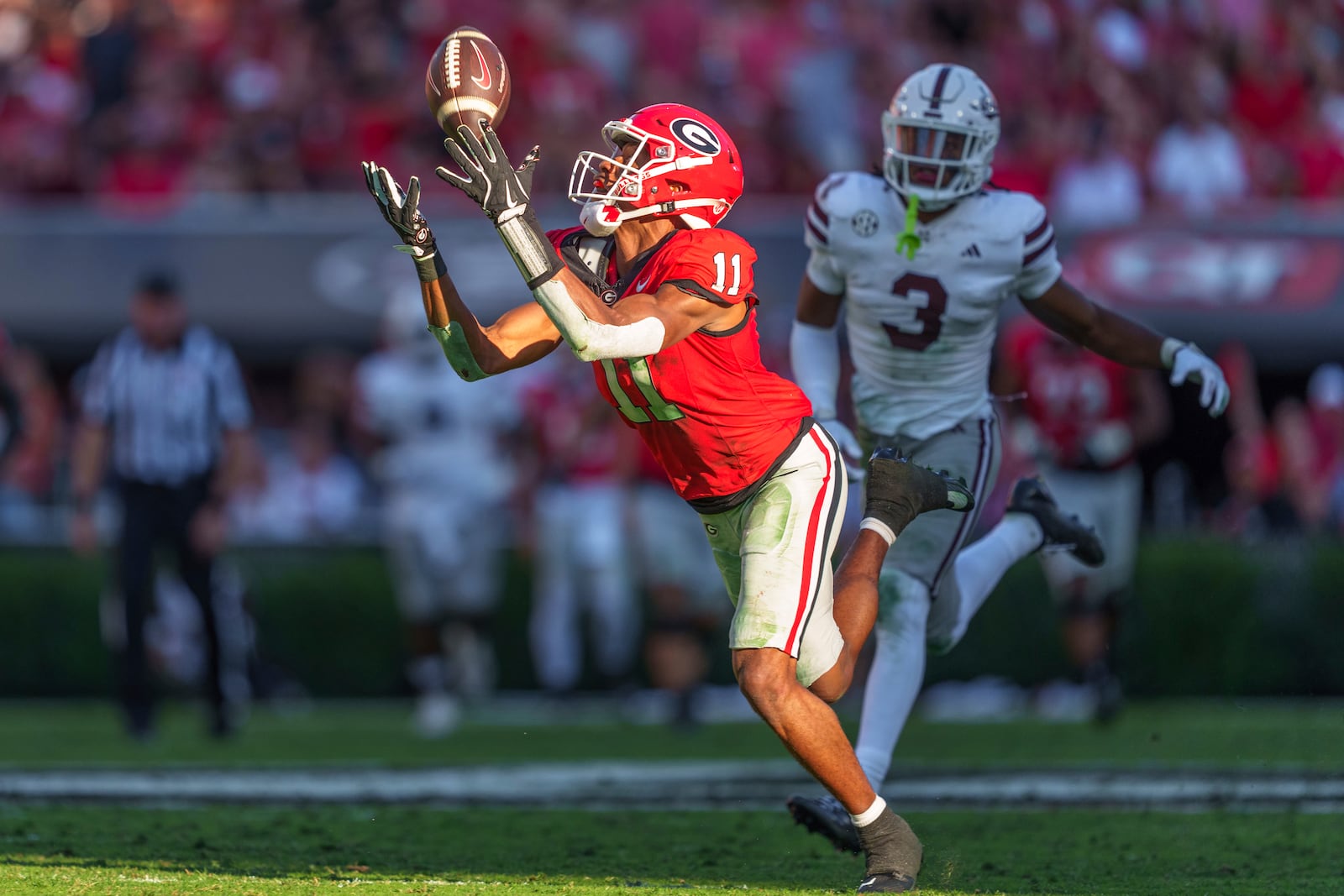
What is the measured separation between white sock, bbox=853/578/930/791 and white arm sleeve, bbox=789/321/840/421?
0.59m

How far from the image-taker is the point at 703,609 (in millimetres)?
9141

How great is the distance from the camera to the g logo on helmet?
4.43 meters

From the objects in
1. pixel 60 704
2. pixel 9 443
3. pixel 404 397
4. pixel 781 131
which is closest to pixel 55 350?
pixel 9 443

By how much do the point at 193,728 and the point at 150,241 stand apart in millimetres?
3402

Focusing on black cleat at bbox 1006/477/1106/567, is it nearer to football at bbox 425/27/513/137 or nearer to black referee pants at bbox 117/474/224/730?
football at bbox 425/27/513/137

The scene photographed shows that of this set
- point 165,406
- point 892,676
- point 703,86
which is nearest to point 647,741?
point 165,406

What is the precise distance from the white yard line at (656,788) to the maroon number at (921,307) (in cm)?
140

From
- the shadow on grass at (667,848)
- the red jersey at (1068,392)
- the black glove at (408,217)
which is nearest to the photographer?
the black glove at (408,217)

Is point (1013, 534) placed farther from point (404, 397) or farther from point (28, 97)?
point (28, 97)

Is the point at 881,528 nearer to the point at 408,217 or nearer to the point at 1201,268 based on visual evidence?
the point at 408,217

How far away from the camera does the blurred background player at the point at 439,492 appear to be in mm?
9180

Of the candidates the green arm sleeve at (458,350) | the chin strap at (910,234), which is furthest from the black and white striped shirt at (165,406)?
the green arm sleeve at (458,350)

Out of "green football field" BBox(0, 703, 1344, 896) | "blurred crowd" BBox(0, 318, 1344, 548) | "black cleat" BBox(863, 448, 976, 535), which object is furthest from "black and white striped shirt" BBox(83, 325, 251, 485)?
"black cleat" BBox(863, 448, 976, 535)

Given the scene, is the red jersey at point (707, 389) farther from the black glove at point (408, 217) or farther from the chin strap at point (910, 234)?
the chin strap at point (910, 234)
